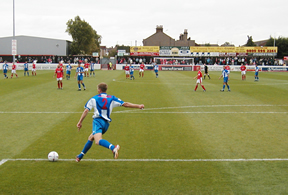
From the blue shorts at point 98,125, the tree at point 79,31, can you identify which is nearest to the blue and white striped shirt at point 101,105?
the blue shorts at point 98,125

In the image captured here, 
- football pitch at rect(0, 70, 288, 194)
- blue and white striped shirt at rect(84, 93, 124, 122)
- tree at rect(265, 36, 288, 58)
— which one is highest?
tree at rect(265, 36, 288, 58)

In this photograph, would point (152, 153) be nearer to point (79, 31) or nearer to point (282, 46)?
point (79, 31)

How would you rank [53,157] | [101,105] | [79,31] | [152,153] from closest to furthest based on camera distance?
[101,105] → [53,157] → [152,153] → [79,31]

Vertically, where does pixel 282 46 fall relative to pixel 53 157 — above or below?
above

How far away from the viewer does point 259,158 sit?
8109mm

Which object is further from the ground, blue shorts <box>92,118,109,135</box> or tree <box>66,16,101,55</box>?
tree <box>66,16,101,55</box>

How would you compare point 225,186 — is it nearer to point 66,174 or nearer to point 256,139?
point 66,174

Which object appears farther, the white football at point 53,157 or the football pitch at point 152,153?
the white football at point 53,157

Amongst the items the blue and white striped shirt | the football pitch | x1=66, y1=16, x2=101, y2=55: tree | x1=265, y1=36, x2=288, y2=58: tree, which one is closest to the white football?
the football pitch

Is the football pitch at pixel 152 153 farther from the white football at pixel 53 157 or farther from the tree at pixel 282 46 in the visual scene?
the tree at pixel 282 46

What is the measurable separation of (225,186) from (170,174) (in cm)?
123

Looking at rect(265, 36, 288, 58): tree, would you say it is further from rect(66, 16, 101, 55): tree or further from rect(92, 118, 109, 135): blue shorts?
rect(92, 118, 109, 135): blue shorts

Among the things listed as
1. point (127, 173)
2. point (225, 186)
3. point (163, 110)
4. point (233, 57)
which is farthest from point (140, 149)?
point (233, 57)

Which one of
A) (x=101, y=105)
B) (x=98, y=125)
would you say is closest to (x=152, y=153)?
(x=98, y=125)
